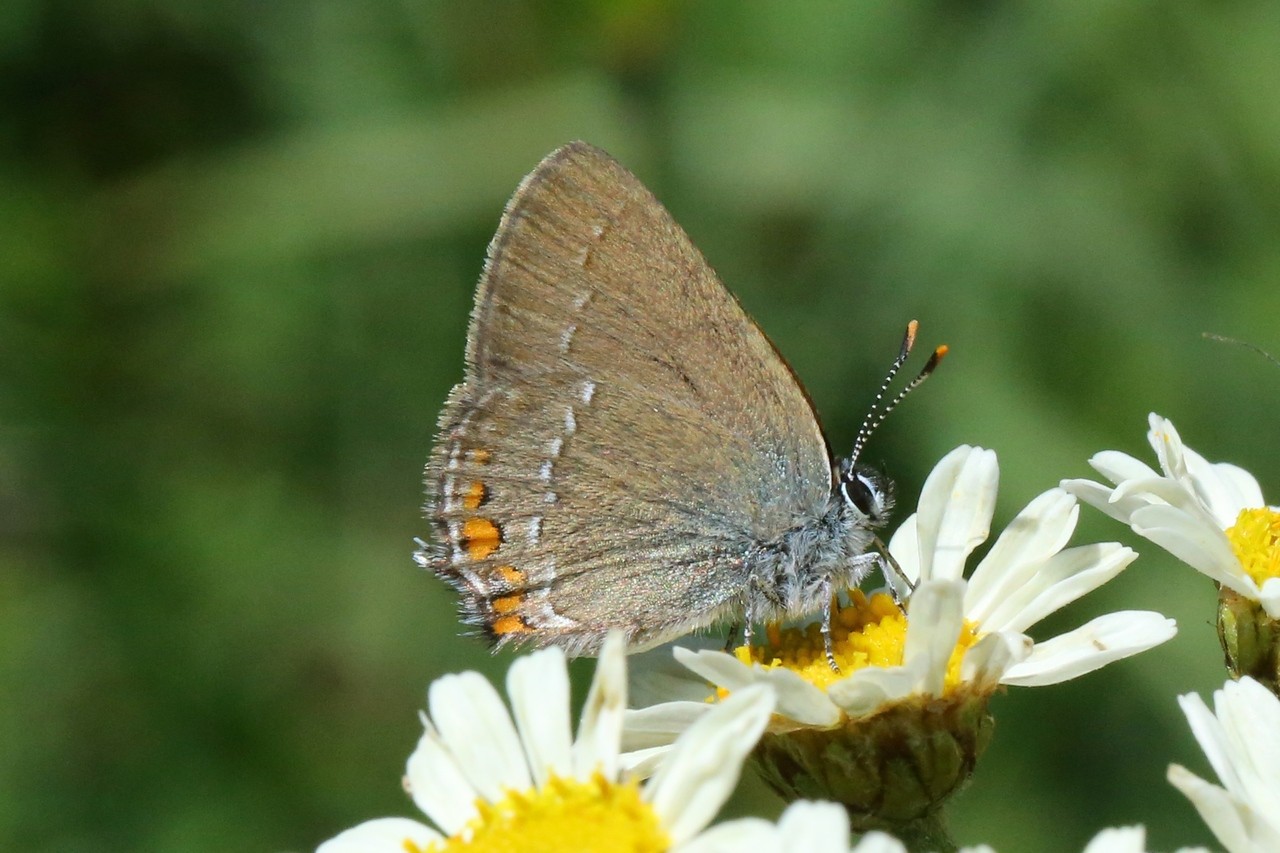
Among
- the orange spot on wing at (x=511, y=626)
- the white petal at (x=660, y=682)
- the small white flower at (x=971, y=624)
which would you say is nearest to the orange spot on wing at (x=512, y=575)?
the orange spot on wing at (x=511, y=626)

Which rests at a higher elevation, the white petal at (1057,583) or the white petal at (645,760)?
the white petal at (1057,583)

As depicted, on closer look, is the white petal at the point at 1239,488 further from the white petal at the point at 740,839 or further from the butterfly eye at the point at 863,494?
the white petal at the point at 740,839

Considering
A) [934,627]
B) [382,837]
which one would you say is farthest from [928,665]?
[382,837]

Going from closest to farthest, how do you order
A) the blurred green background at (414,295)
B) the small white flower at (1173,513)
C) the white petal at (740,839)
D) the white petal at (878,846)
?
1. the white petal at (878,846)
2. the white petal at (740,839)
3. the small white flower at (1173,513)
4. the blurred green background at (414,295)

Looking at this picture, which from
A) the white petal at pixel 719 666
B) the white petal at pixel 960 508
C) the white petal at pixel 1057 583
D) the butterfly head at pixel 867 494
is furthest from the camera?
the butterfly head at pixel 867 494

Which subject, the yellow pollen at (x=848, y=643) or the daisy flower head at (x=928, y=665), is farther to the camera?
the yellow pollen at (x=848, y=643)

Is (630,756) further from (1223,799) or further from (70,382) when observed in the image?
(70,382)

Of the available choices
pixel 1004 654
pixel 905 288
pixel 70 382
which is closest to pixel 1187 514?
pixel 1004 654

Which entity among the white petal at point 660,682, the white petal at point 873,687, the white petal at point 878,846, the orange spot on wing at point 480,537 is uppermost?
the orange spot on wing at point 480,537
